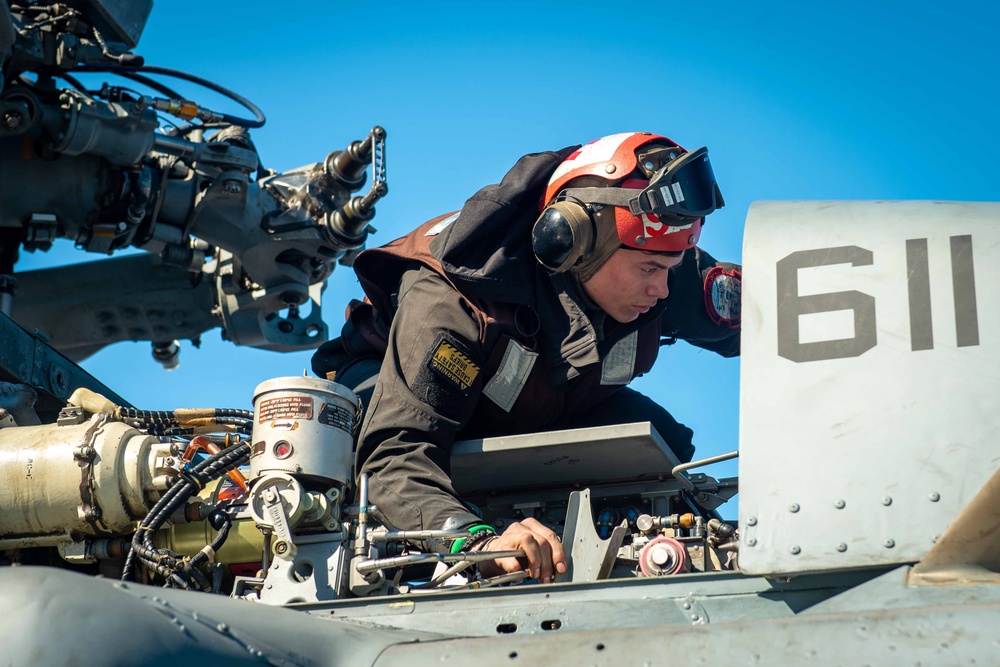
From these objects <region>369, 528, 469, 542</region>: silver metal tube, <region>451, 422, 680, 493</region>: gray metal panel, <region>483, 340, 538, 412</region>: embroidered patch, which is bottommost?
<region>369, 528, 469, 542</region>: silver metal tube

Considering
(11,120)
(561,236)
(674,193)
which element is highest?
(11,120)

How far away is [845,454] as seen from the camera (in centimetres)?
345

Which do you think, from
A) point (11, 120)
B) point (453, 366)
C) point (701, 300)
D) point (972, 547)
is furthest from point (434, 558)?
point (11, 120)

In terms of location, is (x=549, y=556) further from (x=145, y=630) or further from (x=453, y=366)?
(x=145, y=630)

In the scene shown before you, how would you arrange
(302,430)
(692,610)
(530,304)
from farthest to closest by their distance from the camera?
(530,304) < (302,430) < (692,610)

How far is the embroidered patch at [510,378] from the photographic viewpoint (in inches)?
206

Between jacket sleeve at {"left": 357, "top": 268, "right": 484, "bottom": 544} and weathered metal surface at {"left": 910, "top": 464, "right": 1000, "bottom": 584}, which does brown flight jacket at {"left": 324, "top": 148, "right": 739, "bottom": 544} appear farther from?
weathered metal surface at {"left": 910, "top": 464, "right": 1000, "bottom": 584}

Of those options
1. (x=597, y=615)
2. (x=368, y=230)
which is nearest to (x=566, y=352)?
(x=597, y=615)

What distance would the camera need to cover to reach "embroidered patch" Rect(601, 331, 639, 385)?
550 cm

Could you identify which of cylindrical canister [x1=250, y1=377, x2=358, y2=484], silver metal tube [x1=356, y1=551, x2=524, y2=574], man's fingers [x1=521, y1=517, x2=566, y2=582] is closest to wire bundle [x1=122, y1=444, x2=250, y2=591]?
cylindrical canister [x1=250, y1=377, x2=358, y2=484]

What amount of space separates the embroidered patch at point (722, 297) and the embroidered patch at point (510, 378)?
127 cm

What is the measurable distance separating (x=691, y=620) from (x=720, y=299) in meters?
2.96

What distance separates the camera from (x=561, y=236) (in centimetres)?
534

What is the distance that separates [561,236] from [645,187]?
43 centimetres
